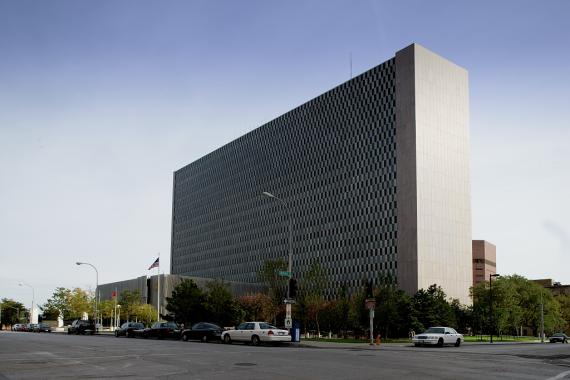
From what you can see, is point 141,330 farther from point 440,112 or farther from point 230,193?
point 230,193

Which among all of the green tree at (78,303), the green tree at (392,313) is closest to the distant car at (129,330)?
the green tree at (392,313)

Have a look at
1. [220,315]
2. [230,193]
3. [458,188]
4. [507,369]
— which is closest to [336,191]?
[458,188]

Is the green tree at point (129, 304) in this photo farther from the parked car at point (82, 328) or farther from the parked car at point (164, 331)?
the parked car at point (164, 331)

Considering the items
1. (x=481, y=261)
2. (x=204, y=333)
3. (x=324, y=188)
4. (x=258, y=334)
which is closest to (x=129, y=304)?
(x=324, y=188)

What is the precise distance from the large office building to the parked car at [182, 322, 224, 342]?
7127 centimetres

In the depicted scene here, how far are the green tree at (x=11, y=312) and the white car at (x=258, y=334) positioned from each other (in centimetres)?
13795

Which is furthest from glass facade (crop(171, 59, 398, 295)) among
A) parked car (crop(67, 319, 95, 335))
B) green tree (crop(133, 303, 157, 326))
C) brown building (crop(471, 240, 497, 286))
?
parked car (crop(67, 319, 95, 335))

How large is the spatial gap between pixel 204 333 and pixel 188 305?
23008 mm

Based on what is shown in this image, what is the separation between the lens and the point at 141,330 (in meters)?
61.4

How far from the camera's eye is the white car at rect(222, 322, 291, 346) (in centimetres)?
4141

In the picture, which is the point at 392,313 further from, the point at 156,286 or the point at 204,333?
the point at 156,286

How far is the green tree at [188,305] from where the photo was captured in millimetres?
70938

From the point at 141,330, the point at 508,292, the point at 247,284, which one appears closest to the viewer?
the point at 141,330

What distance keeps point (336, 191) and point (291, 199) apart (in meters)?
18.6
